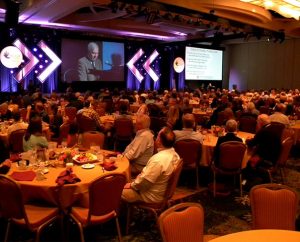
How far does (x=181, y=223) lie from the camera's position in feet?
8.50

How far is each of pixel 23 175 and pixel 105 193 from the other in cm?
103

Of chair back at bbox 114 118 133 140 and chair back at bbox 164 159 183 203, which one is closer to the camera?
chair back at bbox 164 159 183 203

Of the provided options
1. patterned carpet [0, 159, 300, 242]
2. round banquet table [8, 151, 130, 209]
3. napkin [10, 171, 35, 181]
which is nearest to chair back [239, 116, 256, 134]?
patterned carpet [0, 159, 300, 242]

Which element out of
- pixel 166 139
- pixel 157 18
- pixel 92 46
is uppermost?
pixel 157 18

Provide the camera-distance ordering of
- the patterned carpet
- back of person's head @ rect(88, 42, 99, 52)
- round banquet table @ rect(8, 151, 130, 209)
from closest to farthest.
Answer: round banquet table @ rect(8, 151, 130, 209)
the patterned carpet
back of person's head @ rect(88, 42, 99, 52)

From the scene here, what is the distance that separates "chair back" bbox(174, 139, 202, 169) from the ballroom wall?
56.6 feet

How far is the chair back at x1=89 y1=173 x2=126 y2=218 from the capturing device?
3303mm

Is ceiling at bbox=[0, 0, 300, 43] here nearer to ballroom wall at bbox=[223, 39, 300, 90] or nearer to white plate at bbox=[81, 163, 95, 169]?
ballroom wall at bbox=[223, 39, 300, 90]

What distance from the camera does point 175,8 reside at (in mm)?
10156

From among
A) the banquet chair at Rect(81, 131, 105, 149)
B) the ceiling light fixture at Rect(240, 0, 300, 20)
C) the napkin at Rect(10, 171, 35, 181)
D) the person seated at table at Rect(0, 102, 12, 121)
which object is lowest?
the napkin at Rect(10, 171, 35, 181)

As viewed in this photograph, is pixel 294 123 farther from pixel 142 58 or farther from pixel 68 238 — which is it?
pixel 142 58

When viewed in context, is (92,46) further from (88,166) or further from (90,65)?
(88,166)

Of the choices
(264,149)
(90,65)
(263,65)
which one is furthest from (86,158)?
(263,65)

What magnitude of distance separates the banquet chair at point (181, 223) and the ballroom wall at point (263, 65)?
1997cm
